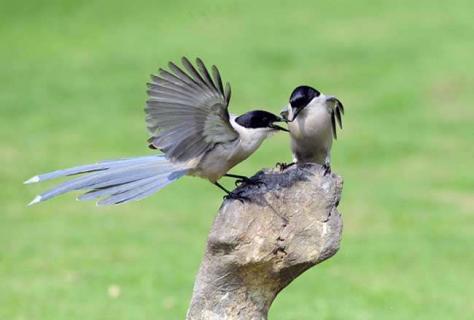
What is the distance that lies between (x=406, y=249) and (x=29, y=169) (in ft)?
15.0

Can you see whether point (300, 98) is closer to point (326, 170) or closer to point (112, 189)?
point (326, 170)

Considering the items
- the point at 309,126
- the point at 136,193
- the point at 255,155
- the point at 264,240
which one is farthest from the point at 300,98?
the point at 255,155

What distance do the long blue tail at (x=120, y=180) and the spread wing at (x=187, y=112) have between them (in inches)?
3.6

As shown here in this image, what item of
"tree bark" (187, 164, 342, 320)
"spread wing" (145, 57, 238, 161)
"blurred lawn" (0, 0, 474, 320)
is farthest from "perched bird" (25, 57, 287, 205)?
"blurred lawn" (0, 0, 474, 320)

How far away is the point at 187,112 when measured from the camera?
4707 mm

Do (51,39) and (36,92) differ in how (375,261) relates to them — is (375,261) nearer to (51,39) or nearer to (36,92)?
(36,92)

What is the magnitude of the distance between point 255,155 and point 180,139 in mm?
8590

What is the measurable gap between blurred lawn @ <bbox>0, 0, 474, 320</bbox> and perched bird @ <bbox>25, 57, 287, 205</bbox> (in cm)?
331

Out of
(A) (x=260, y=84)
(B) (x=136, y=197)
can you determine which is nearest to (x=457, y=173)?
(A) (x=260, y=84)

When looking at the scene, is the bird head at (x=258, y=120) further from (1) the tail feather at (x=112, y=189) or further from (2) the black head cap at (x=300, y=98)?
(2) the black head cap at (x=300, y=98)

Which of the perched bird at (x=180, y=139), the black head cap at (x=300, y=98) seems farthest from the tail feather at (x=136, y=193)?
the black head cap at (x=300, y=98)

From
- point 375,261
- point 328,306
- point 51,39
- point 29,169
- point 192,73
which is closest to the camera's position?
point 192,73

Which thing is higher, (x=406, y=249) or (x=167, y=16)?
(x=167, y=16)

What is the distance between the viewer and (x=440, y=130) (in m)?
14.2
